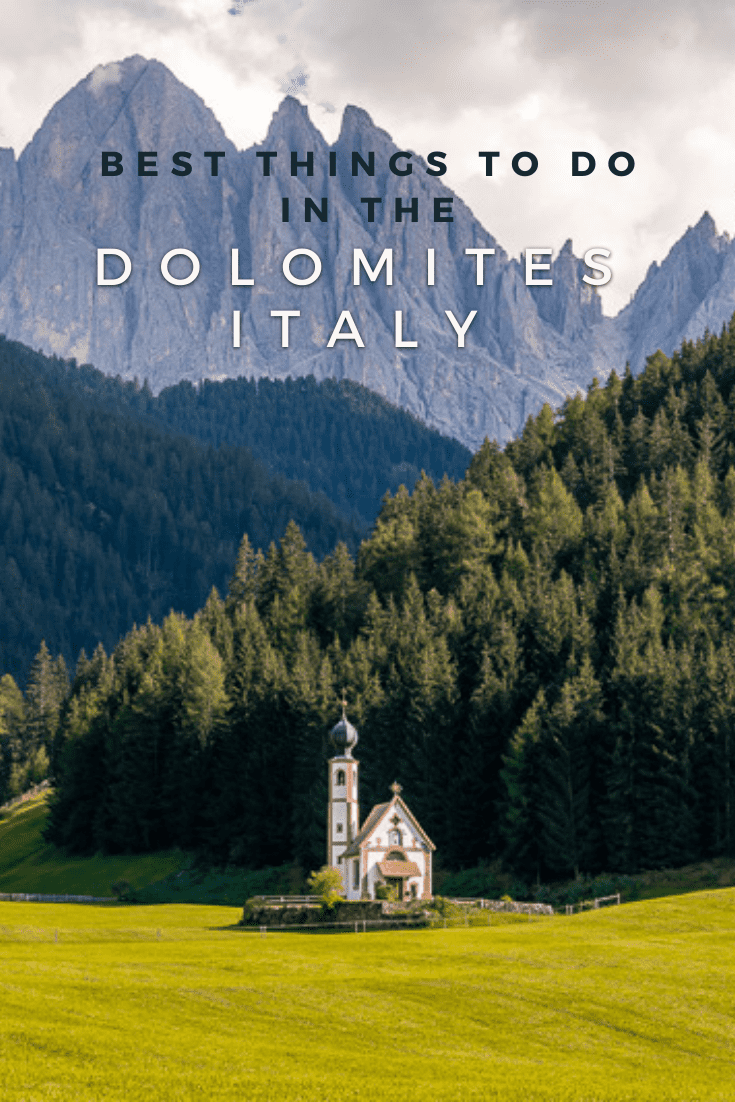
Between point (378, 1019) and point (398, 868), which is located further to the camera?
point (398, 868)

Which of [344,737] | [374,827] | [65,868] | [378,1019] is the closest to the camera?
[378,1019]

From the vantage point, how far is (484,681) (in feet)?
407

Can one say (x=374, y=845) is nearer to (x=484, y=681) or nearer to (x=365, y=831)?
(x=365, y=831)

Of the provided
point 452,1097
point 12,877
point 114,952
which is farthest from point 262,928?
point 12,877

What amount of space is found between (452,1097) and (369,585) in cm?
12090

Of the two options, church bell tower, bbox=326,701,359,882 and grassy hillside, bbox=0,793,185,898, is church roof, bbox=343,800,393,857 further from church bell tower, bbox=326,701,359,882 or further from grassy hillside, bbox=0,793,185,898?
grassy hillside, bbox=0,793,185,898

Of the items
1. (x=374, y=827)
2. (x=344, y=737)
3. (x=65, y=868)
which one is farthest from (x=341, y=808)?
Result: (x=65, y=868)

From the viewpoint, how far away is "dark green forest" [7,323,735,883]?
11150 cm

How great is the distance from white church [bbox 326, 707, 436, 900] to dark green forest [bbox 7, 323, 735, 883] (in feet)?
33.3

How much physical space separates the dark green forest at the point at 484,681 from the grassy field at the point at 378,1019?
38.5 meters

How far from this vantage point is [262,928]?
85062mm

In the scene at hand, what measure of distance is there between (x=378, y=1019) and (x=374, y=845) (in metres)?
54.1

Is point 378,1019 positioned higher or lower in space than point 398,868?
lower

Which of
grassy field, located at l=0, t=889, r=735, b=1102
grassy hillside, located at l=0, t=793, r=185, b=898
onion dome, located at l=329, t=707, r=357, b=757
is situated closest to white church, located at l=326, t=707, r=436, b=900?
onion dome, located at l=329, t=707, r=357, b=757
